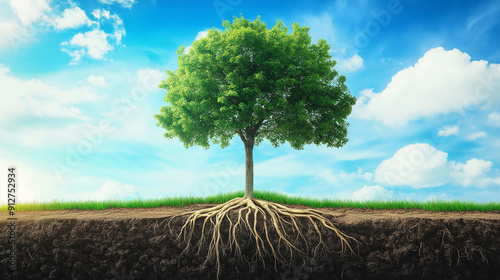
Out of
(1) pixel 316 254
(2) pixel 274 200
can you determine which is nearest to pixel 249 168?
(2) pixel 274 200

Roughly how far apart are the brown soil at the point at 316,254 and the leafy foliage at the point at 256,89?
388cm

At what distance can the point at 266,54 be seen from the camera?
484 inches

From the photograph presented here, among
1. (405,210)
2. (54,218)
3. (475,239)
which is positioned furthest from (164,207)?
(475,239)

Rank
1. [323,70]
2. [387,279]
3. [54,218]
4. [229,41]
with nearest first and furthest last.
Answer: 1. [387,279]
2. [54,218]
3. [229,41]
4. [323,70]

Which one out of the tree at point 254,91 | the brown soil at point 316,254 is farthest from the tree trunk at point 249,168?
the brown soil at point 316,254

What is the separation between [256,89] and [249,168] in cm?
328

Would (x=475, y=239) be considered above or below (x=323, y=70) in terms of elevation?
below

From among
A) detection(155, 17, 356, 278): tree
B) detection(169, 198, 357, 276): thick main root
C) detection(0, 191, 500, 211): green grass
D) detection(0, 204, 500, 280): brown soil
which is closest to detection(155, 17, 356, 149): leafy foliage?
detection(155, 17, 356, 278): tree

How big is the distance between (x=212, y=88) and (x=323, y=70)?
4453mm

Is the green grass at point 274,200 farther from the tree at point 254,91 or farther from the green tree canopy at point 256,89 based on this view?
the green tree canopy at point 256,89

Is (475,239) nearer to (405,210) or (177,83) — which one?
(405,210)

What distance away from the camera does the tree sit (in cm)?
1199

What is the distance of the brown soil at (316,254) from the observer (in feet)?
32.9

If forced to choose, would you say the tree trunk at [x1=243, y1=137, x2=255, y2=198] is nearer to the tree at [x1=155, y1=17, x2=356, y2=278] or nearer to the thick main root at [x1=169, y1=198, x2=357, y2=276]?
the tree at [x1=155, y1=17, x2=356, y2=278]
